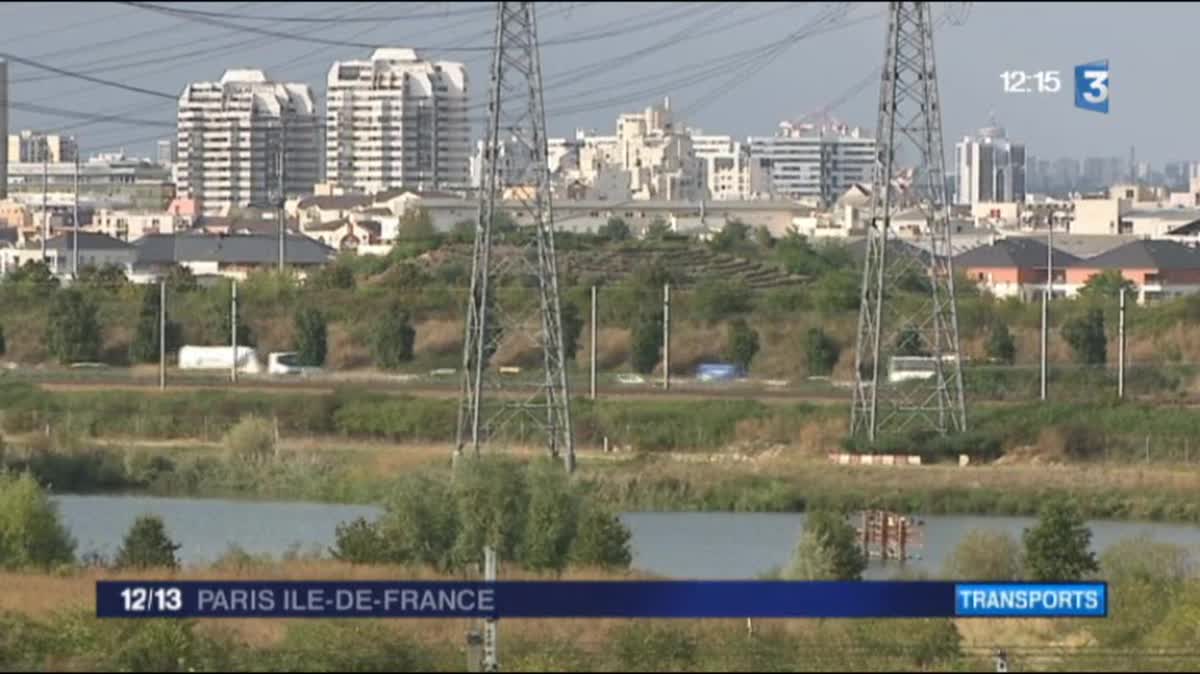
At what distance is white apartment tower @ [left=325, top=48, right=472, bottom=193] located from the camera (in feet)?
186

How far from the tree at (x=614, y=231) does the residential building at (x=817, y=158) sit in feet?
86.1

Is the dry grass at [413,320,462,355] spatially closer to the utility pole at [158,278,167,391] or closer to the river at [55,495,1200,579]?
the utility pole at [158,278,167,391]

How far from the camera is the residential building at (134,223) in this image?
43.8 m

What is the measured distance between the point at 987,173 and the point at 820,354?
3295 cm

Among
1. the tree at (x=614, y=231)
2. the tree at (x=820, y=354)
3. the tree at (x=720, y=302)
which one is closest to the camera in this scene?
the tree at (x=820, y=354)

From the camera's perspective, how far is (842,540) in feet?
34.5

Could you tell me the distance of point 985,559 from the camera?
10359 mm

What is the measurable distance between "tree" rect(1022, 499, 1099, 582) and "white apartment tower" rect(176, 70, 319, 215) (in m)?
45.6

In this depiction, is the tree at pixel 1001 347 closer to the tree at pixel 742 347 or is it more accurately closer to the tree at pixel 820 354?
the tree at pixel 820 354

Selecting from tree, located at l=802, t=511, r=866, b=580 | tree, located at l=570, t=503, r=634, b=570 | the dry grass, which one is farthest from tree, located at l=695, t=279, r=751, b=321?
tree, located at l=570, t=503, r=634, b=570

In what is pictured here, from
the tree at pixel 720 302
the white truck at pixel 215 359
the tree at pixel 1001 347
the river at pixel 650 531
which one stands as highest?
the tree at pixel 720 302

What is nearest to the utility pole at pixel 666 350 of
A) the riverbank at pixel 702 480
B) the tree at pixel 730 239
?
the riverbank at pixel 702 480

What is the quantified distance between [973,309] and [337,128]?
35989mm

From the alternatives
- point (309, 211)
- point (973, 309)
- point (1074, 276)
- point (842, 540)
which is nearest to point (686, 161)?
point (309, 211)
